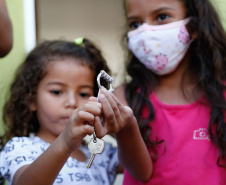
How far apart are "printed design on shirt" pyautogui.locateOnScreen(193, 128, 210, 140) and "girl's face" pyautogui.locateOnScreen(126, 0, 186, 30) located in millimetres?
478

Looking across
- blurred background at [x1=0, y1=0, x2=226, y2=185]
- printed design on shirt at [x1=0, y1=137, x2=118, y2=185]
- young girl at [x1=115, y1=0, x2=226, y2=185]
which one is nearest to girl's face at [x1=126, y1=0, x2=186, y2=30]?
young girl at [x1=115, y1=0, x2=226, y2=185]

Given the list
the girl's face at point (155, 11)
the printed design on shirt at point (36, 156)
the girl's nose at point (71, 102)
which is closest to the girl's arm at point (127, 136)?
the printed design on shirt at point (36, 156)

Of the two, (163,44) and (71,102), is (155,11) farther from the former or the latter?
(71,102)

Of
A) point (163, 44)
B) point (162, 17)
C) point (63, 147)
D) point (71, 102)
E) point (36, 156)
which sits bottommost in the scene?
point (36, 156)

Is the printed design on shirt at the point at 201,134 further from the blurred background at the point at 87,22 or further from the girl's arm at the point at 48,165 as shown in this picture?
the blurred background at the point at 87,22

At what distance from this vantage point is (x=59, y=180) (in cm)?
146

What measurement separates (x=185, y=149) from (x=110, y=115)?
510mm

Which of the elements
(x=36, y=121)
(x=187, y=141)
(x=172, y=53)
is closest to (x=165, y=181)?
(x=187, y=141)

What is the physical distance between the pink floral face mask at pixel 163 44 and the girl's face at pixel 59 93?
1.04 ft

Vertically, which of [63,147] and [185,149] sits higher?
[63,147]

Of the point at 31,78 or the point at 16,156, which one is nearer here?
the point at 16,156

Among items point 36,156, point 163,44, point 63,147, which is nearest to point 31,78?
point 36,156

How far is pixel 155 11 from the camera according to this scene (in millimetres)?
1552

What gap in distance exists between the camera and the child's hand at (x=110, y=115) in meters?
1.04
